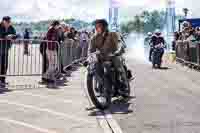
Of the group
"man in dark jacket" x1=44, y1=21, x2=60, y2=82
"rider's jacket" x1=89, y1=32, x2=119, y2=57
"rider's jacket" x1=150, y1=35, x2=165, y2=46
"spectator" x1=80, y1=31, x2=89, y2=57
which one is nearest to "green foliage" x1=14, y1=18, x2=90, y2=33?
"spectator" x1=80, y1=31, x2=89, y2=57

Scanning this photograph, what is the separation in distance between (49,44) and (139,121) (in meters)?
6.49

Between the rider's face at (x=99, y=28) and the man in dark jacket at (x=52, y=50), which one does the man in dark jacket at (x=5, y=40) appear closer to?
the man in dark jacket at (x=52, y=50)

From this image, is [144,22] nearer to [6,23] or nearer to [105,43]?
[6,23]

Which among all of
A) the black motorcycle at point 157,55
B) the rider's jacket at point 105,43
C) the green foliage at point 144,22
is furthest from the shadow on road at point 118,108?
the green foliage at point 144,22

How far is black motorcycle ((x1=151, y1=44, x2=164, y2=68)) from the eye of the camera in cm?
2258

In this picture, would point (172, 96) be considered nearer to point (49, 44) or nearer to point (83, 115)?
point (83, 115)

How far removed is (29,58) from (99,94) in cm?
604

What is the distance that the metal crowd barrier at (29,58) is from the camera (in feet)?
48.2

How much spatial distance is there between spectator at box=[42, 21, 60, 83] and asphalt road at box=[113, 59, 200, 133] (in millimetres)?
2448

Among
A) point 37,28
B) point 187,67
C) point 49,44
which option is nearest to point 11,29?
point 49,44

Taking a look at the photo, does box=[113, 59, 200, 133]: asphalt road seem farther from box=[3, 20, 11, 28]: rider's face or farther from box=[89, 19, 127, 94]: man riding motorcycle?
box=[3, 20, 11, 28]: rider's face

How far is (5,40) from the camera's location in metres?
13.4

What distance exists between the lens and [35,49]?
16344mm

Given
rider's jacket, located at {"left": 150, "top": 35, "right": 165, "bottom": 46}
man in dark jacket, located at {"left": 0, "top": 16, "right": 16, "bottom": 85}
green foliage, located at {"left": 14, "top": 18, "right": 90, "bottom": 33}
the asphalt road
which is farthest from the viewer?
green foliage, located at {"left": 14, "top": 18, "right": 90, "bottom": 33}
